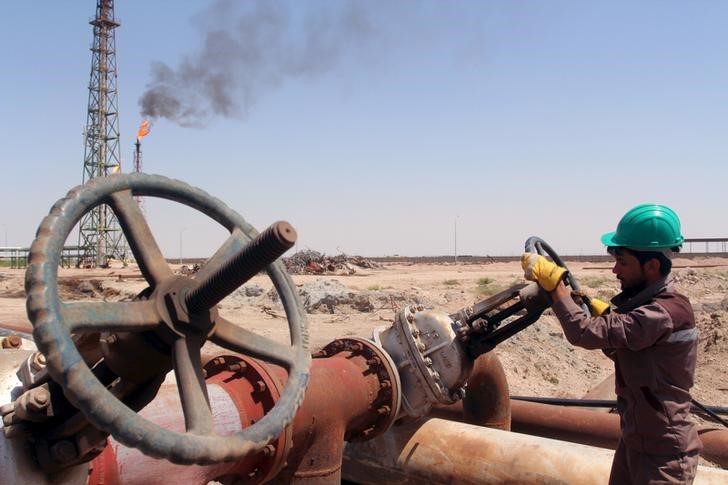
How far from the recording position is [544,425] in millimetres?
4527

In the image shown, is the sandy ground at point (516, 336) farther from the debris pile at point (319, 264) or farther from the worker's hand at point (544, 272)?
the debris pile at point (319, 264)

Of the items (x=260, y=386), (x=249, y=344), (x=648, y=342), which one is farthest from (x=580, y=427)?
(x=249, y=344)

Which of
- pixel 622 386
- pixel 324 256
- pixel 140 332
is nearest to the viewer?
pixel 140 332

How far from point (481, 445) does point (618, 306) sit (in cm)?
118

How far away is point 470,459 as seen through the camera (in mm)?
3578

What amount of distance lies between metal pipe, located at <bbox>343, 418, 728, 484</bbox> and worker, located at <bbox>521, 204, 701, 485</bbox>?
0.63 metres

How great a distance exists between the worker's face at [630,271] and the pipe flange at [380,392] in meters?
1.21

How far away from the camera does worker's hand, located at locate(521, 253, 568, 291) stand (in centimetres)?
264

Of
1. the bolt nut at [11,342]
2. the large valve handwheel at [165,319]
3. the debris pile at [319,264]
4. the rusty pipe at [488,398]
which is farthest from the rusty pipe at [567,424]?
the debris pile at [319,264]

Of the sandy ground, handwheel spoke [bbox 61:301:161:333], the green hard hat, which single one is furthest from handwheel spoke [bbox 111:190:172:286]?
the sandy ground

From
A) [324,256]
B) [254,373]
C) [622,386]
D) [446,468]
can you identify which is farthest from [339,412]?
[324,256]

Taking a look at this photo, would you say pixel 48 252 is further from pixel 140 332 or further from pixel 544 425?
pixel 544 425

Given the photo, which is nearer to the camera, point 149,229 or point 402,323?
point 149,229

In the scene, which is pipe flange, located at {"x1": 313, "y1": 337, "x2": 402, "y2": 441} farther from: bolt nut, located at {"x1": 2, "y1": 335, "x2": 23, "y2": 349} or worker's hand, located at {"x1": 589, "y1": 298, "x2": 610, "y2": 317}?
bolt nut, located at {"x1": 2, "y1": 335, "x2": 23, "y2": 349}
